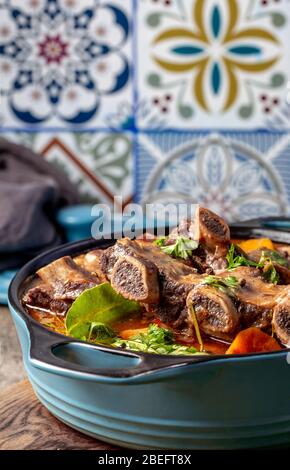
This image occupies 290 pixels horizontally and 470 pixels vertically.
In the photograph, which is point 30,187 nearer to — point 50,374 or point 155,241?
point 155,241

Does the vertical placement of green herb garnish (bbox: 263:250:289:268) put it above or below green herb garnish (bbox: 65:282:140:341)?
above

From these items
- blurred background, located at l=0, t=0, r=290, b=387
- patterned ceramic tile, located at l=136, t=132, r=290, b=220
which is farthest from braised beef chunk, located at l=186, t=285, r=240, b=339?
patterned ceramic tile, located at l=136, t=132, r=290, b=220

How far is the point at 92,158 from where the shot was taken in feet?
9.39

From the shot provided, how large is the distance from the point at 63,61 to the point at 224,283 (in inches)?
68.4

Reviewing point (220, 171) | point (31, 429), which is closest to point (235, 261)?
point (31, 429)

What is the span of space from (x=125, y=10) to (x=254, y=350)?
5.95ft

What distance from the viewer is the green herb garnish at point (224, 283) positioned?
1.22 m

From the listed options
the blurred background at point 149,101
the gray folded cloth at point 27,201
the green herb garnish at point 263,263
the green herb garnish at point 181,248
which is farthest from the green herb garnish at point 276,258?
the blurred background at point 149,101

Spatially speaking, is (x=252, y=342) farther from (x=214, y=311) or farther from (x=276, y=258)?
(x=276, y=258)

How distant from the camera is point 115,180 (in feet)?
9.40

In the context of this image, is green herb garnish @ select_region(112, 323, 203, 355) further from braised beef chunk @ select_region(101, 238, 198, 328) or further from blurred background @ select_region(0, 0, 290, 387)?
blurred background @ select_region(0, 0, 290, 387)

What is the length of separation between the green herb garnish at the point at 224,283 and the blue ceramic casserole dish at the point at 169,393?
0.19m

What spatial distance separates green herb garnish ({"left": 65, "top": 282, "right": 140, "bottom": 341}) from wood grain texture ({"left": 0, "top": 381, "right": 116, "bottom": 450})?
15 centimetres

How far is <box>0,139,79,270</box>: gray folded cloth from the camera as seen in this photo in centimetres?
240
